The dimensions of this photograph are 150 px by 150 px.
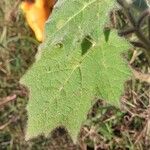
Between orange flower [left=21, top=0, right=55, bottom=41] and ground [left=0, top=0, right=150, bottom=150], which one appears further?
ground [left=0, top=0, right=150, bottom=150]

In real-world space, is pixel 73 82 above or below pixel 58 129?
above

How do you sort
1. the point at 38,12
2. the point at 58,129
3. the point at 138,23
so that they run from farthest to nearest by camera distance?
the point at 58,129 → the point at 38,12 → the point at 138,23

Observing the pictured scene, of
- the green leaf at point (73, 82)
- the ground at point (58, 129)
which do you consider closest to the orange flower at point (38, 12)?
the green leaf at point (73, 82)

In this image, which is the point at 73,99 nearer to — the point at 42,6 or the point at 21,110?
the point at 42,6

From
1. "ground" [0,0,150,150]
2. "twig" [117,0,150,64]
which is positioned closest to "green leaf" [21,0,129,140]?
"twig" [117,0,150,64]

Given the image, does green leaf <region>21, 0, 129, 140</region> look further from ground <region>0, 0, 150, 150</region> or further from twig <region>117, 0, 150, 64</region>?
ground <region>0, 0, 150, 150</region>

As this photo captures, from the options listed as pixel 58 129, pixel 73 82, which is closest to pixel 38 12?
pixel 73 82

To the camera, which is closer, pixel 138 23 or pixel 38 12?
pixel 138 23

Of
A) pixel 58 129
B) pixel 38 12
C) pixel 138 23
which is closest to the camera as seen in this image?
pixel 138 23

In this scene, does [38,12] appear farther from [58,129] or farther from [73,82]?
[58,129]

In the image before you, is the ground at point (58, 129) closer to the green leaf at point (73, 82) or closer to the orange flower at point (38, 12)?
the orange flower at point (38, 12)
